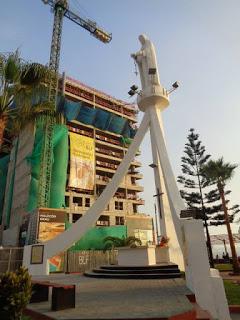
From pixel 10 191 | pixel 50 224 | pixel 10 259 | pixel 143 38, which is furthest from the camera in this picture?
pixel 10 191

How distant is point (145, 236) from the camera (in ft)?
190

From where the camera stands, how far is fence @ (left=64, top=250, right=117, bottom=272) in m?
23.7

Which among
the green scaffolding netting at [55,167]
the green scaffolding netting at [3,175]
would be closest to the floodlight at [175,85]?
the green scaffolding netting at [55,167]

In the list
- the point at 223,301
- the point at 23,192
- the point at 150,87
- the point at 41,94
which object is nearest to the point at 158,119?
the point at 150,87

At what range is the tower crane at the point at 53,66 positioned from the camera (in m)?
45.1

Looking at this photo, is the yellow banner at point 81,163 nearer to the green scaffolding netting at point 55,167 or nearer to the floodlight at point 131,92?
the green scaffolding netting at point 55,167

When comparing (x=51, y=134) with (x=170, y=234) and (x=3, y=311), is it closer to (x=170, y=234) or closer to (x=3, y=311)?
(x=170, y=234)

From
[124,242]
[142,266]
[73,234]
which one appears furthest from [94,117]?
[142,266]

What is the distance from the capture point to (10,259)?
20.1 meters

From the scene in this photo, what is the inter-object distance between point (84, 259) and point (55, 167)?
26838 mm

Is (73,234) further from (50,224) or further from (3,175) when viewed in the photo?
(3,175)

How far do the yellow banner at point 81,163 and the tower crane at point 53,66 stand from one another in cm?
987

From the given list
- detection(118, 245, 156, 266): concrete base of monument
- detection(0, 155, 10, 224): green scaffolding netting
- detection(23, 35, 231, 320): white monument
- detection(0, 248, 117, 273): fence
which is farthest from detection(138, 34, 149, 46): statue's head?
detection(0, 155, 10, 224): green scaffolding netting

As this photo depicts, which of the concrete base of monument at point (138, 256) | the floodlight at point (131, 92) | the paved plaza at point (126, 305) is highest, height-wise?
the floodlight at point (131, 92)
